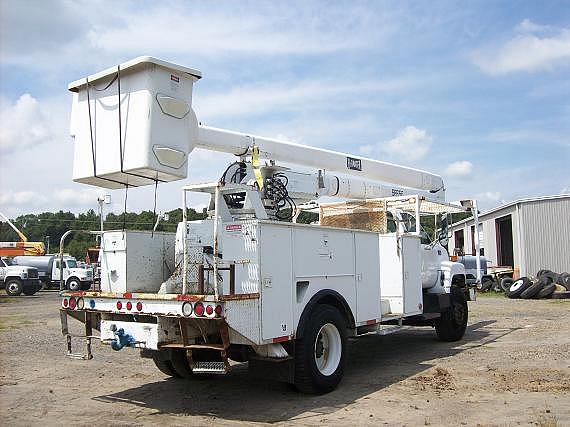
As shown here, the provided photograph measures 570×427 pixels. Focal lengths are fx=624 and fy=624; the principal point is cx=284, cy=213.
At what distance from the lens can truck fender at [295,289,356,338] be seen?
7535mm

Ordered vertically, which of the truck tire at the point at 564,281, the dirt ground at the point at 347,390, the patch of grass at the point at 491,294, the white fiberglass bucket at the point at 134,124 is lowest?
the dirt ground at the point at 347,390

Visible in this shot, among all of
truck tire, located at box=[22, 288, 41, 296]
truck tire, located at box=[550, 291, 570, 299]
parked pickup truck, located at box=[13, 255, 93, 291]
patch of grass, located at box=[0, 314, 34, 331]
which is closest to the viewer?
patch of grass, located at box=[0, 314, 34, 331]

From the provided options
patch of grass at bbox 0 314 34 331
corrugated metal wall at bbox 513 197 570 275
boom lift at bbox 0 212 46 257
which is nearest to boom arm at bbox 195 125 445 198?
patch of grass at bbox 0 314 34 331

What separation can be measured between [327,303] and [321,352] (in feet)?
2.09

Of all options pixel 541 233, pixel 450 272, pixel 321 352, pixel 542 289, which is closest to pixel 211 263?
pixel 321 352

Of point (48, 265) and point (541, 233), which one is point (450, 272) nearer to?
point (541, 233)

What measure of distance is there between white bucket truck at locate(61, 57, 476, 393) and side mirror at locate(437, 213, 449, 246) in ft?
12.4

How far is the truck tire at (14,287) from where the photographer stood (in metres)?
33.9

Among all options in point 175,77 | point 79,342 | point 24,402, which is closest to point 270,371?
point 24,402

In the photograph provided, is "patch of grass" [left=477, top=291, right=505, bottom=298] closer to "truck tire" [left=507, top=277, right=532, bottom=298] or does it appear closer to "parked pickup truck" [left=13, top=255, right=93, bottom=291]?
"truck tire" [left=507, top=277, right=532, bottom=298]

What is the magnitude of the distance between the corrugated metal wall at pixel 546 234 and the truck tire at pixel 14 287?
2638 centimetres

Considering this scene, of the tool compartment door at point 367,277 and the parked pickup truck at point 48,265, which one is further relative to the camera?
the parked pickup truck at point 48,265

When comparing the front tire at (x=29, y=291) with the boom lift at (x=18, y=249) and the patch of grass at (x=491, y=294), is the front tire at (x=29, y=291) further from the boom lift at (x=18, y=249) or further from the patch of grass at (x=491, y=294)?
the patch of grass at (x=491, y=294)

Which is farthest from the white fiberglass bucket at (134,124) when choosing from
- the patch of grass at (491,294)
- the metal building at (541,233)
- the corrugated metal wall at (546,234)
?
the corrugated metal wall at (546,234)
